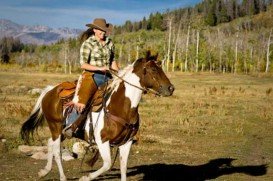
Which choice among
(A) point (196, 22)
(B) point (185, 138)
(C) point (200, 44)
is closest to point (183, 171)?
(B) point (185, 138)

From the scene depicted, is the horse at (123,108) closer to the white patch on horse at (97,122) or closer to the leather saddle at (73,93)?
the white patch on horse at (97,122)

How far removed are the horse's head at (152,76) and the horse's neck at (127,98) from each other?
155mm

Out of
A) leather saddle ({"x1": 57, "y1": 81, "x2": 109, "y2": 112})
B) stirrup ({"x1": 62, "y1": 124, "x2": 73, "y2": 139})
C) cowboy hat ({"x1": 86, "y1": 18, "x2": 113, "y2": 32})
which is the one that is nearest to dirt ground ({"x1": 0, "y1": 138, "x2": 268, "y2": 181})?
stirrup ({"x1": 62, "y1": 124, "x2": 73, "y2": 139})

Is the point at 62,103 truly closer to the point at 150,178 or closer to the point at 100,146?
the point at 100,146

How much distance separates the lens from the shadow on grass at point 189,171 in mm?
12453

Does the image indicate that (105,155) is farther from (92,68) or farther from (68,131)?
(92,68)

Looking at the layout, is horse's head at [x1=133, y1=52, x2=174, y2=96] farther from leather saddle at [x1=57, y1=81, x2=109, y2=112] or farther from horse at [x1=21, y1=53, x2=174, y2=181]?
leather saddle at [x1=57, y1=81, x2=109, y2=112]

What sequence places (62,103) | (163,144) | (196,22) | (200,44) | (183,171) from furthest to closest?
1. (196,22)
2. (200,44)
3. (163,144)
4. (183,171)
5. (62,103)

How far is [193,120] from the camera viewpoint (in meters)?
24.2

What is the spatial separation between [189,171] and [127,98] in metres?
5.00

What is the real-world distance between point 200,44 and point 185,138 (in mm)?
102887

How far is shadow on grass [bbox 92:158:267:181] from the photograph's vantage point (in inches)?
490

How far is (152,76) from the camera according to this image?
886cm

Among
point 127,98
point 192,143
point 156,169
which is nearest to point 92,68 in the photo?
point 127,98
